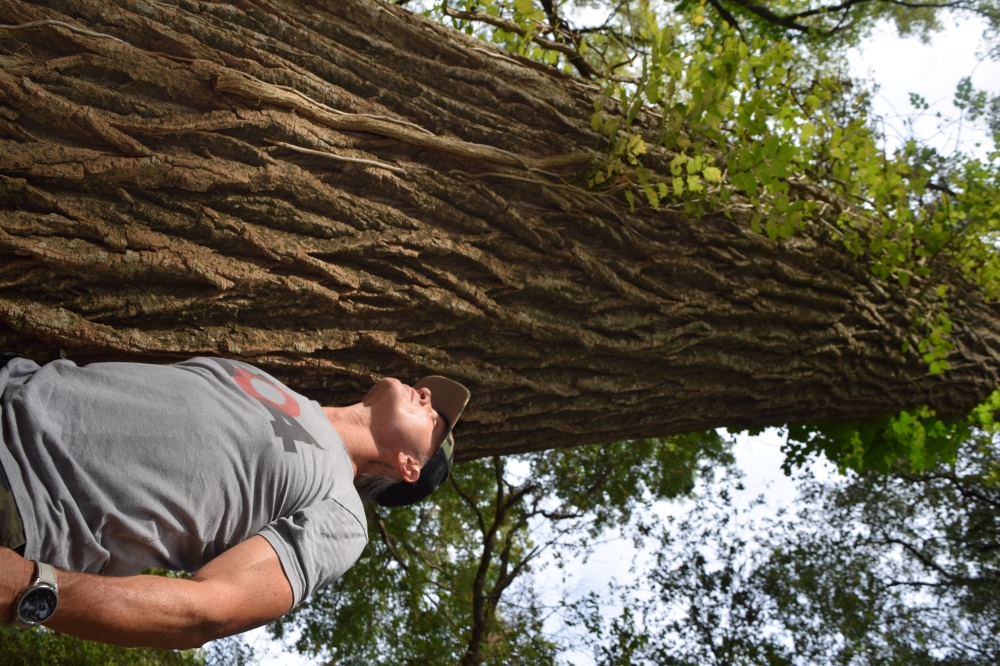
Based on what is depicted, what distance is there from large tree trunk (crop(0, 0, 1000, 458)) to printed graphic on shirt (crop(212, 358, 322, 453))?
211mm

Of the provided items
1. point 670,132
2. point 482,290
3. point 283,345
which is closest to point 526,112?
point 670,132

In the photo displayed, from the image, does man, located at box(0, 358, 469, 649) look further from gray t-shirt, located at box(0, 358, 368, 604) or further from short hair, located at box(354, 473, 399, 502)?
short hair, located at box(354, 473, 399, 502)

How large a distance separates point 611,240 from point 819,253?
4.75 ft

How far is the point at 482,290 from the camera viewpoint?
2.70 meters

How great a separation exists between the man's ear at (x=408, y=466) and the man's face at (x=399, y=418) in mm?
20

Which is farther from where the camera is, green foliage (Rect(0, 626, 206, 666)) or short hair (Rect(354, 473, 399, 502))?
green foliage (Rect(0, 626, 206, 666))

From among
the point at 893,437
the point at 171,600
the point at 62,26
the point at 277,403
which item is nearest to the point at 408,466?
the point at 277,403

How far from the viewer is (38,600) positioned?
1323 millimetres

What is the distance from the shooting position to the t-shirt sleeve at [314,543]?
175cm

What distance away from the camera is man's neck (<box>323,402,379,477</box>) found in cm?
228

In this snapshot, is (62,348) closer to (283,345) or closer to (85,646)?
(283,345)

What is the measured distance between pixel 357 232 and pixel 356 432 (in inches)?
25.7

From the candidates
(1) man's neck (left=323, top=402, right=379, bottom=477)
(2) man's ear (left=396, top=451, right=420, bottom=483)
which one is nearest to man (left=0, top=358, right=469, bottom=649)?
(1) man's neck (left=323, top=402, right=379, bottom=477)

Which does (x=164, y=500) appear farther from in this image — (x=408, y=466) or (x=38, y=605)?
(x=408, y=466)
